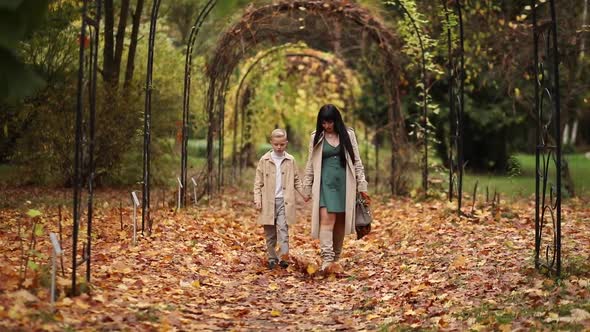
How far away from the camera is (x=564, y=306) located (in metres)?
6.32

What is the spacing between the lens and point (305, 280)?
8922 millimetres

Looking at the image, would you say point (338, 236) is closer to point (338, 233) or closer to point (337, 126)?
point (338, 233)

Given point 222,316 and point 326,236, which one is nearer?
point 222,316

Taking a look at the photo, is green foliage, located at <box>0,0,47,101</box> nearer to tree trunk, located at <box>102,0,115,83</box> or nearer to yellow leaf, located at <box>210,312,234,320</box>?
yellow leaf, located at <box>210,312,234,320</box>

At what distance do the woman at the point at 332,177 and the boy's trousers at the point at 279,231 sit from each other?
1.50ft

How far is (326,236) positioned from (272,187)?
2.86 feet

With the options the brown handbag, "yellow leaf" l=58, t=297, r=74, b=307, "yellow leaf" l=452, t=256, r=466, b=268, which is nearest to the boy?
the brown handbag

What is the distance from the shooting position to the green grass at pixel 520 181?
1955cm

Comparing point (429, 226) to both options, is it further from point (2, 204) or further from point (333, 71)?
point (333, 71)

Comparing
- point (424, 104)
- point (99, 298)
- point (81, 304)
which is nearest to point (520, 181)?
point (424, 104)

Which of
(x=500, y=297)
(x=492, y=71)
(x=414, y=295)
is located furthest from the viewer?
(x=492, y=71)

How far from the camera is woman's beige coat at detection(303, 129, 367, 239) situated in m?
9.07

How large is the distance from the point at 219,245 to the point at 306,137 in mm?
18499

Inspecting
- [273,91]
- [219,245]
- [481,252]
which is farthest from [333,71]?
[481,252]
